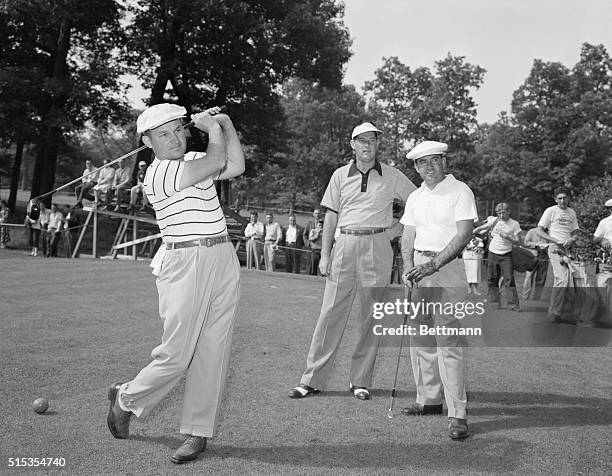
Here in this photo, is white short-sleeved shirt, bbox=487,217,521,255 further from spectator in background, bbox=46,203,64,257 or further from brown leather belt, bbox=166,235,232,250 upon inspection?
spectator in background, bbox=46,203,64,257

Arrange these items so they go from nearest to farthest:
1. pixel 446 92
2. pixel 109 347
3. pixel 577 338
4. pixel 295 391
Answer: pixel 295 391
pixel 109 347
pixel 577 338
pixel 446 92

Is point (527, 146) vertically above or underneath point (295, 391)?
above

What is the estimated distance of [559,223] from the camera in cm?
1280

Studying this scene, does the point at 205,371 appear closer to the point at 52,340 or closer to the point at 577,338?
the point at 52,340

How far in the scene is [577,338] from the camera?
33.7ft

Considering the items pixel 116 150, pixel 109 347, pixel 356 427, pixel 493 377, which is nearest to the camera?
pixel 356 427

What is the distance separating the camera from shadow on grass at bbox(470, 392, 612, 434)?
5496 mm

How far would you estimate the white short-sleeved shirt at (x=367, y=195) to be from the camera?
258 inches

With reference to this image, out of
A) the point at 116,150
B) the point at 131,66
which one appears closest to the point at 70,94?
the point at 131,66

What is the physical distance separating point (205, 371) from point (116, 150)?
9222 cm

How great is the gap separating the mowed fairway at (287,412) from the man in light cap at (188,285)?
1.02 feet

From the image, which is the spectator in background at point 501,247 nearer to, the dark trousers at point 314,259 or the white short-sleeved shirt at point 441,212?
the dark trousers at point 314,259

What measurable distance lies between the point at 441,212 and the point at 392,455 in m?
1.92

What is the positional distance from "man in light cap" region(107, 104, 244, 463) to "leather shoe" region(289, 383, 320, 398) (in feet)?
5.12
